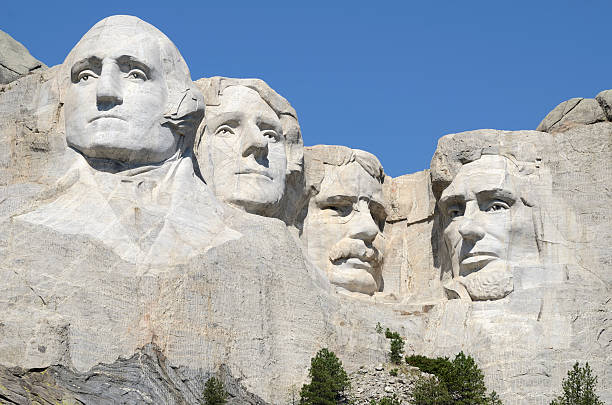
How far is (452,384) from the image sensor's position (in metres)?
28.0

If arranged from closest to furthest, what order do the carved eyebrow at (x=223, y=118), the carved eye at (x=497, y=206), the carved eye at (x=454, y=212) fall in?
the carved eyebrow at (x=223, y=118) → the carved eye at (x=497, y=206) → the carved eye at (x=454, y=212)

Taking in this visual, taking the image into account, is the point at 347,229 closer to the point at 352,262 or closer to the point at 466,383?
the point at 352,262

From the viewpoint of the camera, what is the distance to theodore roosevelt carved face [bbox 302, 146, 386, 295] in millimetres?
31500

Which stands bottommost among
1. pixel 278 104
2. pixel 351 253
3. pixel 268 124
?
pixel 351 253

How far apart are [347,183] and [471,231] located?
2552 millimetres

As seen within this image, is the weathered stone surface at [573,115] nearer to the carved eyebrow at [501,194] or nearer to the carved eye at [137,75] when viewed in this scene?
the carved eyebrow at [501,194]

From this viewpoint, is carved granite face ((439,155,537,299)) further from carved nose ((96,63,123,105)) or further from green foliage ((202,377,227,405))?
carved nose ((96,63,123,105))

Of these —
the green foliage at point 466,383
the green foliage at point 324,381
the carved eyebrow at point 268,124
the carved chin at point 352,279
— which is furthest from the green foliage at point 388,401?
the carved eyebrow at point 268,124

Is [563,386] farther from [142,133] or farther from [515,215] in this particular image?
[142,133]

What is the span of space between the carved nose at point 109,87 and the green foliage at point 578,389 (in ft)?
26.8

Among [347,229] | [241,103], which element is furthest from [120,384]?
[347,229]

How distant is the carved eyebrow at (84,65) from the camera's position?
92.8 feet

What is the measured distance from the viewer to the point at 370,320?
30.0m

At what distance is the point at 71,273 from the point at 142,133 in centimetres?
268
